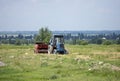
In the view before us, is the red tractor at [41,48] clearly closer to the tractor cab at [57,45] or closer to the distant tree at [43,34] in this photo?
the tractor cab at [57,45]

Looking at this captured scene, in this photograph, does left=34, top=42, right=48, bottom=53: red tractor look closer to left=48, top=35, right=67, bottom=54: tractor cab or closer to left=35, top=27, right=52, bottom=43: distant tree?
left=48, top=35, right=67, bottom=54: tractor cab

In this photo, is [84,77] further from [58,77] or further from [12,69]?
[12,69]

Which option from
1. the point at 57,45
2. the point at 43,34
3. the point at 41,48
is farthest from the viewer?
the point at 43,34

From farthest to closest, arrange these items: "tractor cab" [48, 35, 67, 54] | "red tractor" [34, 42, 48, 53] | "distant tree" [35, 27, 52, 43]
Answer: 1. "distant tree" [35, 27, 52, 43]
2. "red tractor" [34, 42, 48, 53]
3. "tractor cab" [48, 35, 67, 54]

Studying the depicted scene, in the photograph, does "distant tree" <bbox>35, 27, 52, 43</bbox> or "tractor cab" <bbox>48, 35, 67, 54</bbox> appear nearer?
"tractor cab" <bbox>48, 35, 67, 54</bbox>

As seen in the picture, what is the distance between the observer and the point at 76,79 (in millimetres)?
20125

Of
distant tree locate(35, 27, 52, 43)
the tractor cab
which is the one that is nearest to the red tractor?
the tractor cab

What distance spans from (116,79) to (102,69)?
15.9 feet

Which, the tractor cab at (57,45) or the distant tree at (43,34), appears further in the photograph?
the distant tree at (43,34)

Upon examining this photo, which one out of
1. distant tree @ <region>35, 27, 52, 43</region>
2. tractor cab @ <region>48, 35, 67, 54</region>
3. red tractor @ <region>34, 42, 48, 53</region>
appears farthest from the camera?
distant tree @ <region>35, 27, 52, 43</region>

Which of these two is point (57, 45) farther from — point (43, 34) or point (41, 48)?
point (43, 34)

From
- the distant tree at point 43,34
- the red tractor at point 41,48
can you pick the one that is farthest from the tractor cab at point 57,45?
the distant tree at point 43,34

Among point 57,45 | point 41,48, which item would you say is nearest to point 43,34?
point 41,48

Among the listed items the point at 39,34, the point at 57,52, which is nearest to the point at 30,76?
the point at 57,52
